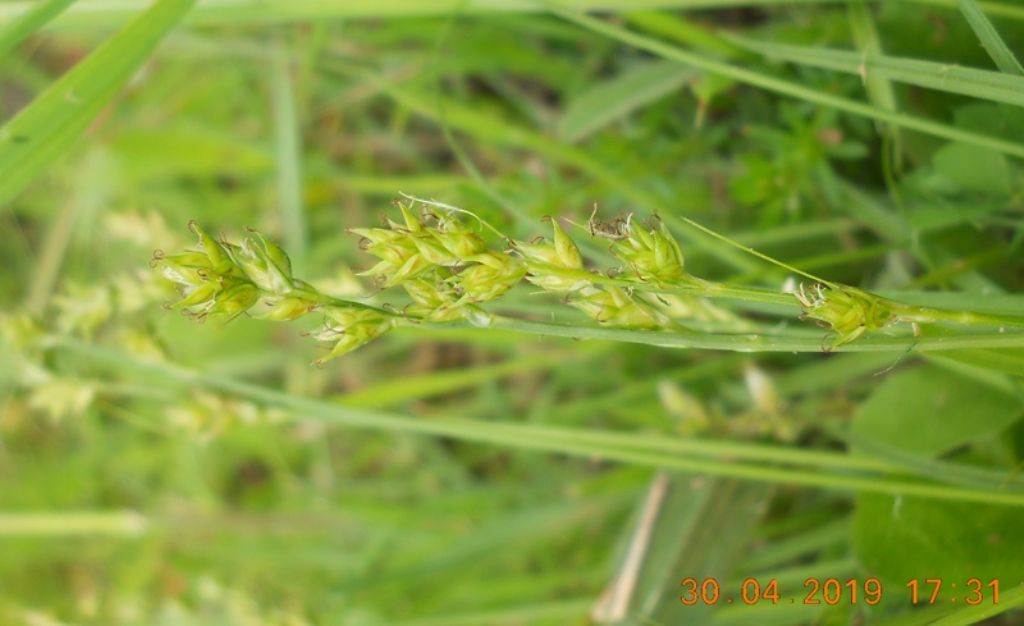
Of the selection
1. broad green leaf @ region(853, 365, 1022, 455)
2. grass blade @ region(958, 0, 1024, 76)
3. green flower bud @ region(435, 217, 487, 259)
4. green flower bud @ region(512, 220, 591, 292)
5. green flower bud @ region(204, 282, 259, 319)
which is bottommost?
broad green leaf @ region(853, 365, 1022, 455)

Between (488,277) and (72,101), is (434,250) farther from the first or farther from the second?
(72,101)

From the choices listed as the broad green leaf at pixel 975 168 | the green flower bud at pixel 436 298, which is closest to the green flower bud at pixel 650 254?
the green flower bud at pixel 436 298

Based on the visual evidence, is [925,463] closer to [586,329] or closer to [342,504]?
[586,329]

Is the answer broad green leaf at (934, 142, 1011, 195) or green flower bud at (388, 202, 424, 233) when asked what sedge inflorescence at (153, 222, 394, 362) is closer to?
green flower bud at (388, 202, 424, 233)

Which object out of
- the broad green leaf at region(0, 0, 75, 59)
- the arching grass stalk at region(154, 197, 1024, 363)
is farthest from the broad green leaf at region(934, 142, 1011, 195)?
the broad green leaf at region(0, 0, 75, 59)

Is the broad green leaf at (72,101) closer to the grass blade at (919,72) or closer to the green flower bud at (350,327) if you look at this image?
the green flower bud at (350,327)
